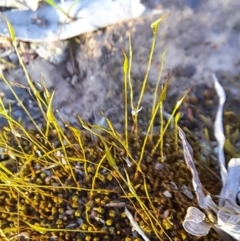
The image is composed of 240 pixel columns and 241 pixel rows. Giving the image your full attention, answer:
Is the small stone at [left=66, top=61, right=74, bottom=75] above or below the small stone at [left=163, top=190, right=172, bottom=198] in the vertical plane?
above

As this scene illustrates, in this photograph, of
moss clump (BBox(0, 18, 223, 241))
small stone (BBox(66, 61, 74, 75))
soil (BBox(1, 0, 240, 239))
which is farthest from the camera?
small stone (BBox(66, 61, 74, 75))

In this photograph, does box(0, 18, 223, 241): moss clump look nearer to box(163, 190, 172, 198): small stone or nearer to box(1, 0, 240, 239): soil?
box(163, 190, 172, 198): small stone

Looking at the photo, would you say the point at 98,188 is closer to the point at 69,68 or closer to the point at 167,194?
the point at 167,194

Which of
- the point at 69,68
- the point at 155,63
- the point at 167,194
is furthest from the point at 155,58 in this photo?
the point at 167,194

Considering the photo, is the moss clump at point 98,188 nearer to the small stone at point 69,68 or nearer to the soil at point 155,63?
Answer: the soil at point 155,63

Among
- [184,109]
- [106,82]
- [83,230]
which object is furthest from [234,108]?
[83,230]

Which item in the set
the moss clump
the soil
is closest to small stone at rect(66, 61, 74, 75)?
the soil
